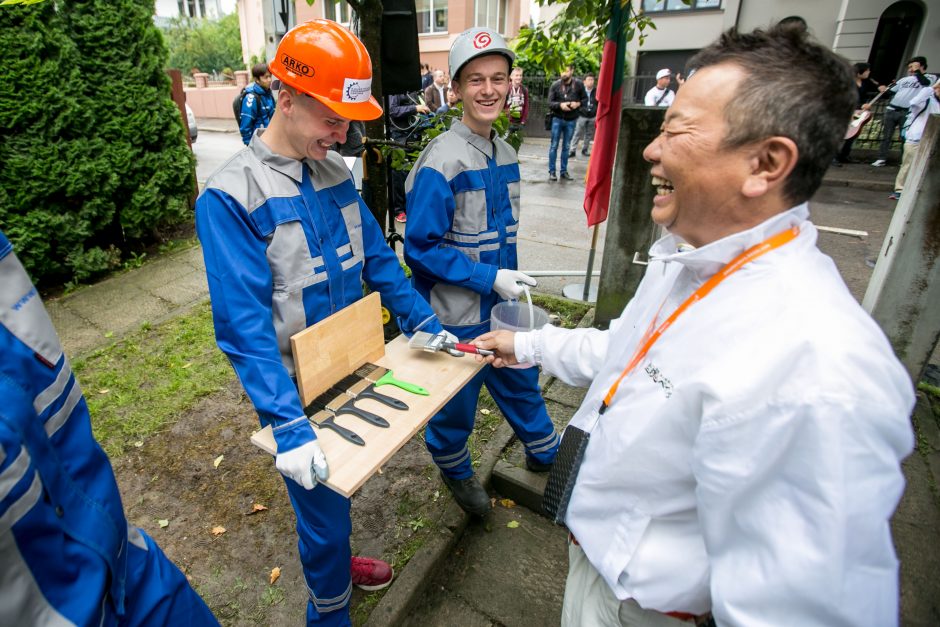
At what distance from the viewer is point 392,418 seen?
5.68 feet

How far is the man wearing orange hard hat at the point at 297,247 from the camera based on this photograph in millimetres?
1602

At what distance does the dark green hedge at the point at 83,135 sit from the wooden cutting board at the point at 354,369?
196 inches

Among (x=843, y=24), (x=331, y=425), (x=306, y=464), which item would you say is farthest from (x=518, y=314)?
(x=843, y=24)

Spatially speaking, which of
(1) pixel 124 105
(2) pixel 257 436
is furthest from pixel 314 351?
(1) pixel 124 105

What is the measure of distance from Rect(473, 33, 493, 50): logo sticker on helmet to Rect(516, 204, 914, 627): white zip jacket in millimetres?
1650

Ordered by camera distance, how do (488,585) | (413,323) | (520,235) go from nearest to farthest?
(413,323) → (488,585) → (520,235)

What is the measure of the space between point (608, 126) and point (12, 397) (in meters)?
4.05

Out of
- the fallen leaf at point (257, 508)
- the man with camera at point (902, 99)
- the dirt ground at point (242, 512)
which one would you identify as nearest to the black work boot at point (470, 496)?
the dirt ground at point (242, 512)

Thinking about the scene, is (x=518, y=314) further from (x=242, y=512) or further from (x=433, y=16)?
(x=433, y=16)

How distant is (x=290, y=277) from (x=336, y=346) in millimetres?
287

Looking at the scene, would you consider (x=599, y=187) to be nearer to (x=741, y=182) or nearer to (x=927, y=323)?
(x=927, y=323)

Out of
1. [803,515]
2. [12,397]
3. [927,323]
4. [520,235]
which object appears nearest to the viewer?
[803,515]

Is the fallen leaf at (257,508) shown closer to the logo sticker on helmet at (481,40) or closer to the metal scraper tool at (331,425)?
the metal scraper tool at (331,425)

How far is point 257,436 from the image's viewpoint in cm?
170
